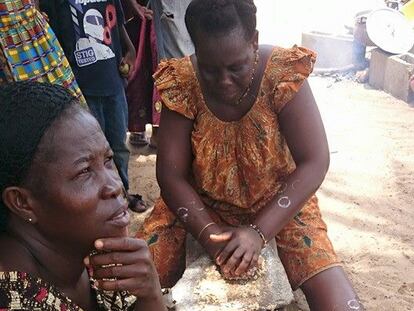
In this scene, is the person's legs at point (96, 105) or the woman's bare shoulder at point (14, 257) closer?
the woman's bare shoulder at point (14, 257)

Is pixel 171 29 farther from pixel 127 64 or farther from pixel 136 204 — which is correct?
pixel 136 204

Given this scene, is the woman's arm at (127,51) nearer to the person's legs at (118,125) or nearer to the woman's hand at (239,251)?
the person's legs at (118,125)

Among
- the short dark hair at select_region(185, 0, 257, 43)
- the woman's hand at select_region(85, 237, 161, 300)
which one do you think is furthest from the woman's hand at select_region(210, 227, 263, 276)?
the short dark hair at select_region(185, 0, 257, 43)

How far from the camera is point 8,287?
53.5 inches

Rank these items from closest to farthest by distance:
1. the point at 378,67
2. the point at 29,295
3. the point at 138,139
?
the point at 29,295 → the point at 138,139 → the point at 378,67

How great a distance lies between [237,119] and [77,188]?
1175 mm

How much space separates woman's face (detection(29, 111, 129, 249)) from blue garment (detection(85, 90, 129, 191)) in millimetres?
2170

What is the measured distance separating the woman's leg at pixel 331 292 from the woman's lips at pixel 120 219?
1.12 metres

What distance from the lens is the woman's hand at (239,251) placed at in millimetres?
2164

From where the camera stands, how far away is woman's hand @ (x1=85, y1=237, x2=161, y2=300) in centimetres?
147

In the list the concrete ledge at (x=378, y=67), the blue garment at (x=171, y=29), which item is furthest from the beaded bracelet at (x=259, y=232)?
the concrete ledge at (x=378, y=67)

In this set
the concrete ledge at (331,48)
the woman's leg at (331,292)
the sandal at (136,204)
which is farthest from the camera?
the concrete ledge at (331,48)

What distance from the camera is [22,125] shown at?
1385 mm

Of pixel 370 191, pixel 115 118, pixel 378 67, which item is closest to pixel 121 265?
pixel 115 118
